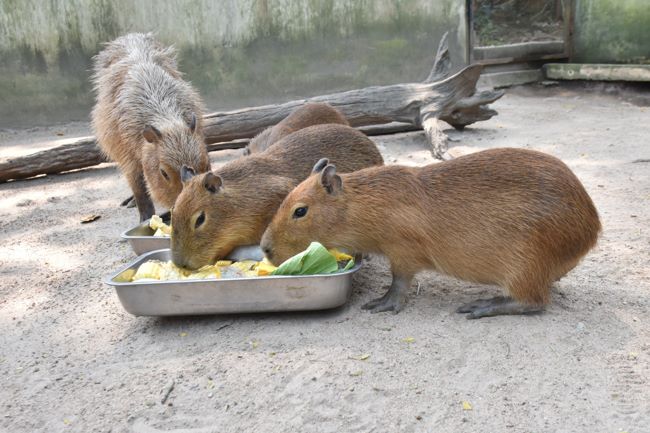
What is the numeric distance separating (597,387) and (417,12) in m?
8.25

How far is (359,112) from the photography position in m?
7.27

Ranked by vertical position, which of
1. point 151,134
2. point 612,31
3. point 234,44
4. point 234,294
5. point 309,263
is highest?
point 234,44

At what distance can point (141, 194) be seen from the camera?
4.90m

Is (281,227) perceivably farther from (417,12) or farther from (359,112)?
(417,12)

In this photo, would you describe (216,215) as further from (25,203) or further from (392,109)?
(392,109)

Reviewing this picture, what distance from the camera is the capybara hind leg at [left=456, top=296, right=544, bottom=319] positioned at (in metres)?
3.04

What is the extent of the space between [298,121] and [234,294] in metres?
2.19

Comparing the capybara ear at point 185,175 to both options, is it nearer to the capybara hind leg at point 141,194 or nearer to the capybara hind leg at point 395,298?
the capybara hind leg at point 395,298

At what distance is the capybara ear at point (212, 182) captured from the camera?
3.33 meters

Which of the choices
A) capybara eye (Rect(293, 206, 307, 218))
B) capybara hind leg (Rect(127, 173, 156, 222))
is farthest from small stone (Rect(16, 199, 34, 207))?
A: capybara eye (Rect(293, 206, 307, 218))

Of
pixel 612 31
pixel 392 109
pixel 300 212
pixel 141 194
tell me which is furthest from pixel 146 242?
pixel 612 31

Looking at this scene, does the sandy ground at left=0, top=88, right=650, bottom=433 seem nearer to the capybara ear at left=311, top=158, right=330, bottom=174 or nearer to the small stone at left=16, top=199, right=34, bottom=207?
the capybara ear at left=311, top=158, right=330, bottom=174

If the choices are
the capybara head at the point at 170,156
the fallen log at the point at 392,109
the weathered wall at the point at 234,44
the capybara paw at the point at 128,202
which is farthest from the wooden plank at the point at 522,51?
the capybara head at the point at 170,156

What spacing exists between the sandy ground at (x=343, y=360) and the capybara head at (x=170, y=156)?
1.80 feet
